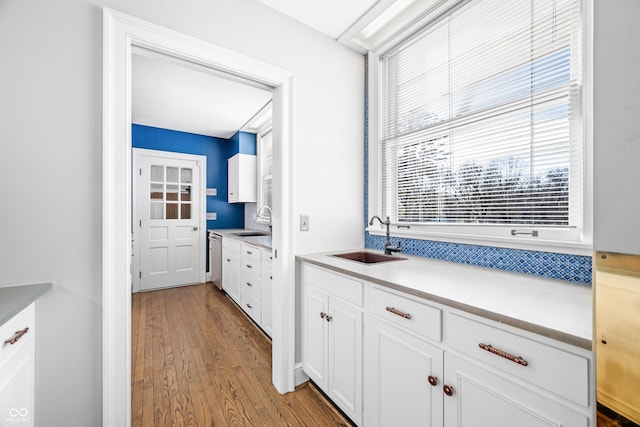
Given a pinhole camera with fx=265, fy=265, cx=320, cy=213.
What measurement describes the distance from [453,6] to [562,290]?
1.77 m

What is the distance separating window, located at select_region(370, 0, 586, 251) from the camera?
1.27 m

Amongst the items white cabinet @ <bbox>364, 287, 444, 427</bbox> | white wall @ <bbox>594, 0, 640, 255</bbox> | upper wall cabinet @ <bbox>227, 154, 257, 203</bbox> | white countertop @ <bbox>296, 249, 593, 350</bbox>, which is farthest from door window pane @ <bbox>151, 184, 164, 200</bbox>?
white wall @ <bbox>594, 0, 640, 255</bbox>

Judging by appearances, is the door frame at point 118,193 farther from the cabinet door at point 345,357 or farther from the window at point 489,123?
the window at point 489,123

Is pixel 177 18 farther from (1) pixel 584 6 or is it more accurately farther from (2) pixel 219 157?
(2) pixel 219 157

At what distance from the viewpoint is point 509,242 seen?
1.43 meters

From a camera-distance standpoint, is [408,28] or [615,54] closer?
[615,54]

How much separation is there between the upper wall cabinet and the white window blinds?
280 cm

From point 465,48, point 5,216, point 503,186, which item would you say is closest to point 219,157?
point 5,216

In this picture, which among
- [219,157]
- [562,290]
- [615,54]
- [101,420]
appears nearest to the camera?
[615,54]

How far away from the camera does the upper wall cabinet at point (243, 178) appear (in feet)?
14.3

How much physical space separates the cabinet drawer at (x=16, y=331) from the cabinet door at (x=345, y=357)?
1.36 meters

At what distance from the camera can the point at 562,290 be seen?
3.60 feet

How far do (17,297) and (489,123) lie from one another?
2.38m

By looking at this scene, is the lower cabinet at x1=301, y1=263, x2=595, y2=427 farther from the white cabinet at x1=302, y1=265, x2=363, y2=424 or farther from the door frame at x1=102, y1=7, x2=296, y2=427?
the door frame at x1=102, y1=7, x2=296, y2=427
